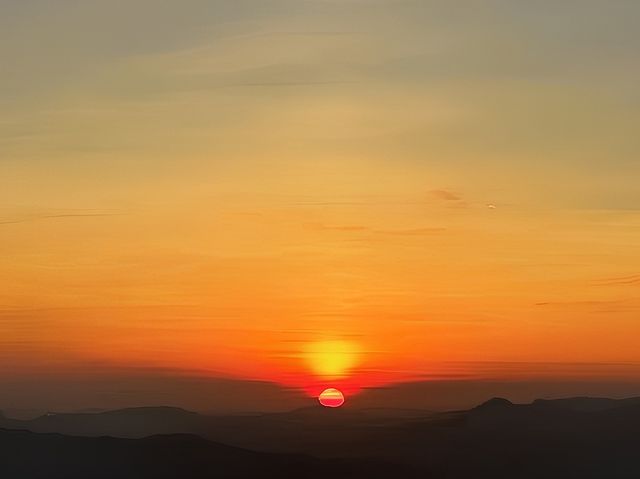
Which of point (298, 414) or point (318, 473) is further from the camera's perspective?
point (318, 473)

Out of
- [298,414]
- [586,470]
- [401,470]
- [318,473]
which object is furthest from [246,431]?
[586,470]

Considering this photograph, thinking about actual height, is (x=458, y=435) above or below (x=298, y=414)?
above

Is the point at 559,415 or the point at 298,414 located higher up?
the point at 559,415

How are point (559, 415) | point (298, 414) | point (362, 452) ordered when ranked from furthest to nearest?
point (559, 415), point (362, 452), point (298, 414)

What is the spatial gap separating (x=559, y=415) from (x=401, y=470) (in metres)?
27.8

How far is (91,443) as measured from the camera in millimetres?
195750

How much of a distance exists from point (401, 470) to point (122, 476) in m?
44.4

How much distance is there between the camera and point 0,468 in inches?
7569

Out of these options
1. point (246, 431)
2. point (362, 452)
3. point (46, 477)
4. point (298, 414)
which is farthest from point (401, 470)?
point (46, 477)

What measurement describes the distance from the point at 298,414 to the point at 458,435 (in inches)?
1765

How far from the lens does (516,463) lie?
7830 inches

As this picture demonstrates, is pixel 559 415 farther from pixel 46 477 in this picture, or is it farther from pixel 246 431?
pixel 46 477

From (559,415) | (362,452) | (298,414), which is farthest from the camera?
(559,415)

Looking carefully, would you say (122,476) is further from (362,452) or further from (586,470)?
(586,470)
